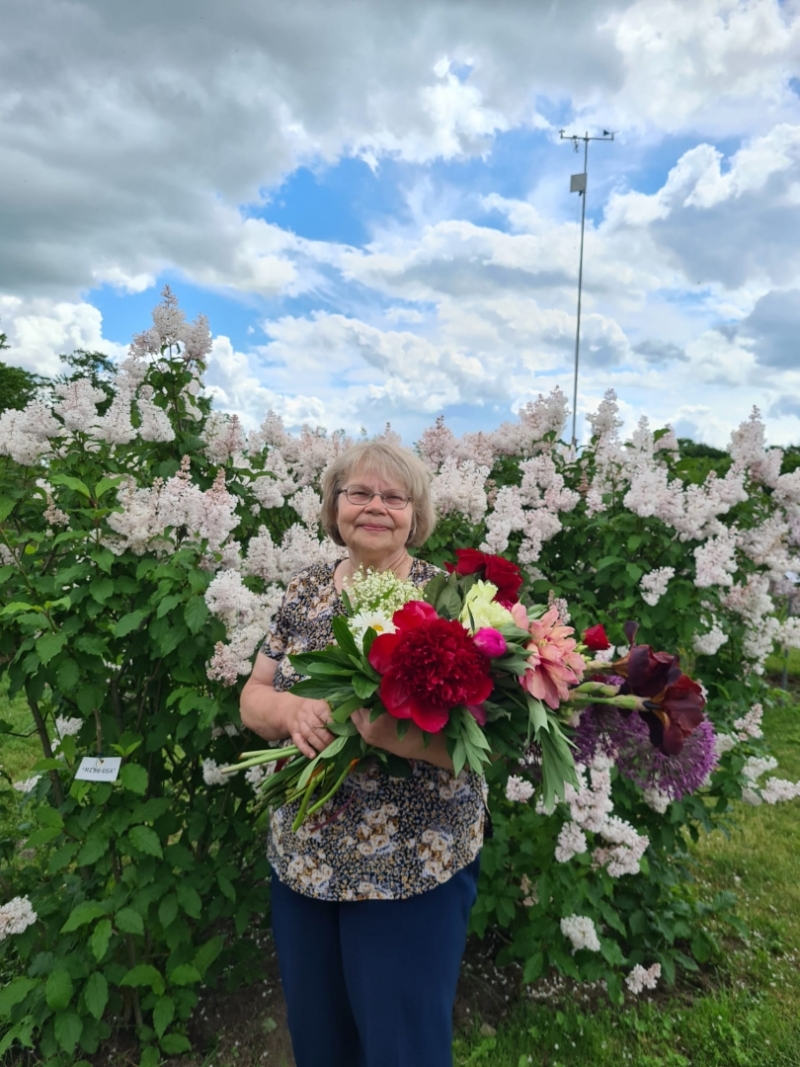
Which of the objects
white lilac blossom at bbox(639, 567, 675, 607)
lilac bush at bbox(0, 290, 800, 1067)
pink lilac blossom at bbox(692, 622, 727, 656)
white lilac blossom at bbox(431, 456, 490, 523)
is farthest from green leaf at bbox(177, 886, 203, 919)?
pink lilac blossom at bbox(692, 622, 727, 656)

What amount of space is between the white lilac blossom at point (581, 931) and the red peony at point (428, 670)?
1741mm

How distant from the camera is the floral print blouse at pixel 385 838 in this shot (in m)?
1.64

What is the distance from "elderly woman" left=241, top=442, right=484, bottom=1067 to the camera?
64.7 inches

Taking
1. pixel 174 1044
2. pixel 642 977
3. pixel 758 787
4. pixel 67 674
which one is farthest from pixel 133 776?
pixel 758 787

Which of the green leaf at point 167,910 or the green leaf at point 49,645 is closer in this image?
the green leaf at point 49,645

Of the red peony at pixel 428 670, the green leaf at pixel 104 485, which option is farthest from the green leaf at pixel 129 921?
the red peony at pixel 428 670

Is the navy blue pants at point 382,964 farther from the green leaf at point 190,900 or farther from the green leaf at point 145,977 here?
the green leaf at point 145,977

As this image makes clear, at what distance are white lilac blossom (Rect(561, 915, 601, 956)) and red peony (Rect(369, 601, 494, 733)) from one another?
5.71 feet

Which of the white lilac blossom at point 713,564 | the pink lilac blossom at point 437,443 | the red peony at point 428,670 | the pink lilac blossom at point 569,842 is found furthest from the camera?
the pink lilac blossom at point 437,443

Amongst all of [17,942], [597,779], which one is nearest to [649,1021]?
[597,779]

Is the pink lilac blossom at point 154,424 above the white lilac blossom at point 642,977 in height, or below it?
above

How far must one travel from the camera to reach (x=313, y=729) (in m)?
1.57

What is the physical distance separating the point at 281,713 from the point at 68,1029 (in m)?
1.51

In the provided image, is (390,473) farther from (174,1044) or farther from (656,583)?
(174,1044)
